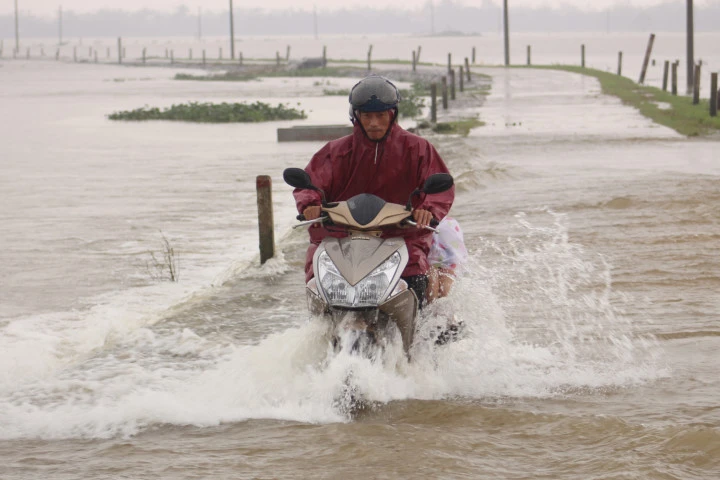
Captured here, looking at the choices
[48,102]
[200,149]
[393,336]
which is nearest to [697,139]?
[200,149]

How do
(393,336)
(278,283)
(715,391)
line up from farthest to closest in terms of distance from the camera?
(278,283)
(715,391)
(393,336)

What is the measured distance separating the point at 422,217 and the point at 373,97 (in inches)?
28.4

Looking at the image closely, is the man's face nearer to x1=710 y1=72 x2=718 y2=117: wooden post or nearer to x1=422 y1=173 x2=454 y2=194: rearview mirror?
x1=422 y1=173 x2=454 y2=194: rearview mirror

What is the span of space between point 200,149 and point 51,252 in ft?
44.0

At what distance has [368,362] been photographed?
607 centimetres

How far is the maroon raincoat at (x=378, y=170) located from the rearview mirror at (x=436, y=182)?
0.38m

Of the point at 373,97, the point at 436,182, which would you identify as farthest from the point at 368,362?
the point at 373,97

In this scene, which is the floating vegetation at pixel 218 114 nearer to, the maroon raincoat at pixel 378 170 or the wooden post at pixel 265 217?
the wooden post at pixel 265 217

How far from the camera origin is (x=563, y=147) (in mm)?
22109

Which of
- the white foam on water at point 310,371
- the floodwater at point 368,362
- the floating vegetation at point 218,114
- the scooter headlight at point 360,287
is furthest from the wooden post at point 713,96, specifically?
the scooter headlight at point 360,287

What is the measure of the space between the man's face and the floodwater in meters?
1.13

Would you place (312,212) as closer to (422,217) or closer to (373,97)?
(422,217)

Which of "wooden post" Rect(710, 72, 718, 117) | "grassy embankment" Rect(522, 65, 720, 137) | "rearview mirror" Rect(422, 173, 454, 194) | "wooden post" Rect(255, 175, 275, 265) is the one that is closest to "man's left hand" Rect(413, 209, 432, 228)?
"rearview mirror" Rect(422, 173, 454, 194)

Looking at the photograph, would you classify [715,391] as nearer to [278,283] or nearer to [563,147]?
[278,283]
